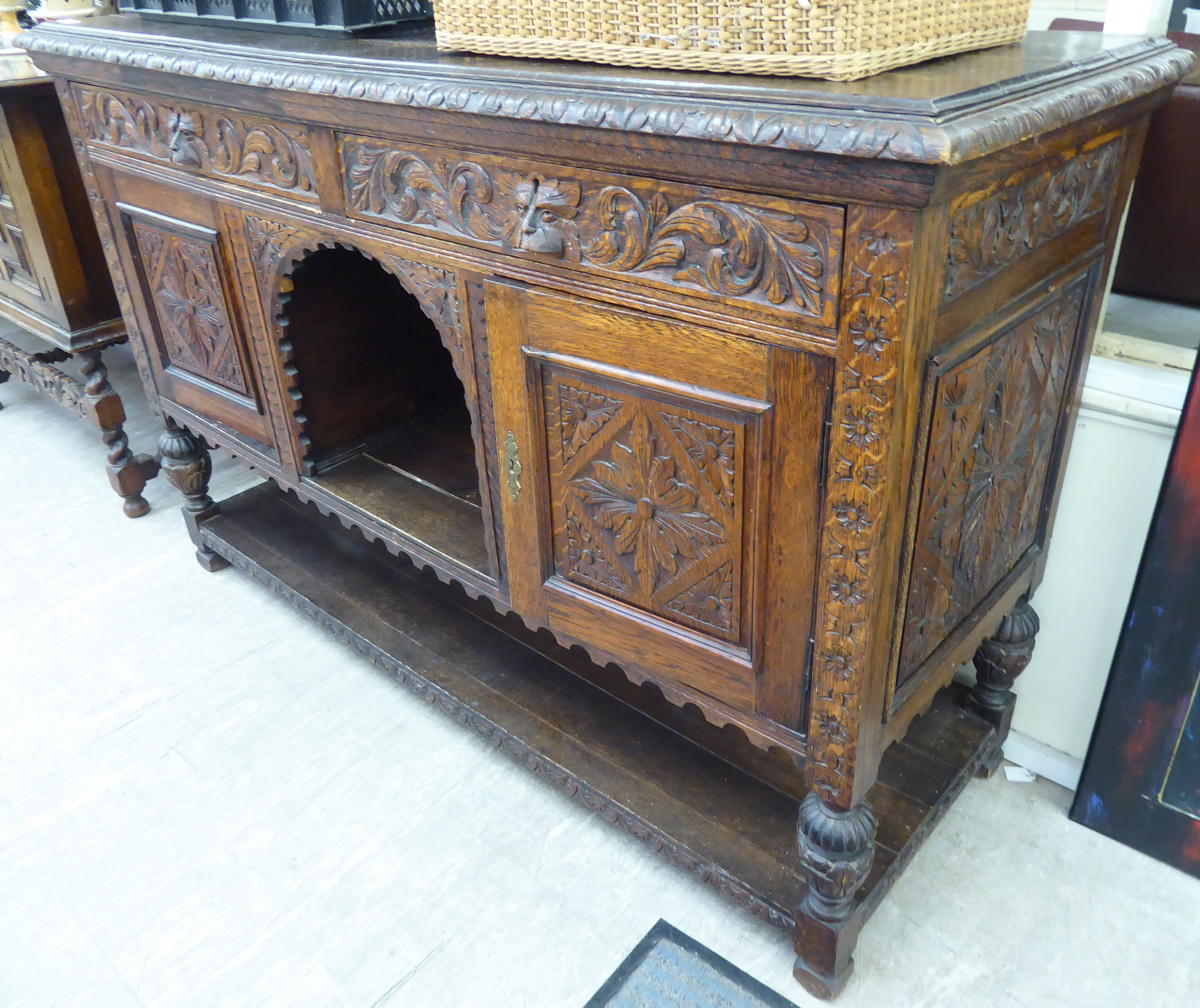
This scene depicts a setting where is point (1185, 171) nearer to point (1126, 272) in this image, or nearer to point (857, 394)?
point (1126, 272)

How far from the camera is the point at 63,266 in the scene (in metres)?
2.47

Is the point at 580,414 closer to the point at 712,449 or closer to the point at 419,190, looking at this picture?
the point at 712,449

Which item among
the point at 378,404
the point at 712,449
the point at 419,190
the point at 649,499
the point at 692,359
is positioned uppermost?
the point at 419,190

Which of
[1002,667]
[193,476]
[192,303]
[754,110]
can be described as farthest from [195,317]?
[1002,667]

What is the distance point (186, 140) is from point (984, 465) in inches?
56.2

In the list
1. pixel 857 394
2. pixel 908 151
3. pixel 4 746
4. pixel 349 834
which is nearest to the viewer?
pixel 908 151

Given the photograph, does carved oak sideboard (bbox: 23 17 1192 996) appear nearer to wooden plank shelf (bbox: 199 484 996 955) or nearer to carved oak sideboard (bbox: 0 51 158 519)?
wooden plank shelf (bbox: 199 484 996 955)

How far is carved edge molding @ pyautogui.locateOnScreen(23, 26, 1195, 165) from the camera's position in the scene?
0.86 m

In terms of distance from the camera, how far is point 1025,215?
1.11 meters

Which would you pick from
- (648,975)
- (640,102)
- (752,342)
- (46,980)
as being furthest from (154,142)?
(648,975)

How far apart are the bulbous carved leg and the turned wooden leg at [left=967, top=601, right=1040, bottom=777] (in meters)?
0.44

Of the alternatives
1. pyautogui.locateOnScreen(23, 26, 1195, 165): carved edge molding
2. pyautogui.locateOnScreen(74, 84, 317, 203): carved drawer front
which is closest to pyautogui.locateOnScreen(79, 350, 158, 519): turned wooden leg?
pyautogui.locateOnScreen(74, 84, 317, 203): carved drawer front

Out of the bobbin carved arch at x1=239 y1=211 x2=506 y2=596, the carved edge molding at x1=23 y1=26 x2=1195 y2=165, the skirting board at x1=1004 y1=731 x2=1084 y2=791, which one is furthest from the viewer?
the skirting board at x1=1004 y1=731 x2=1084 y2=791

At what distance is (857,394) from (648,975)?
98 centimetres
